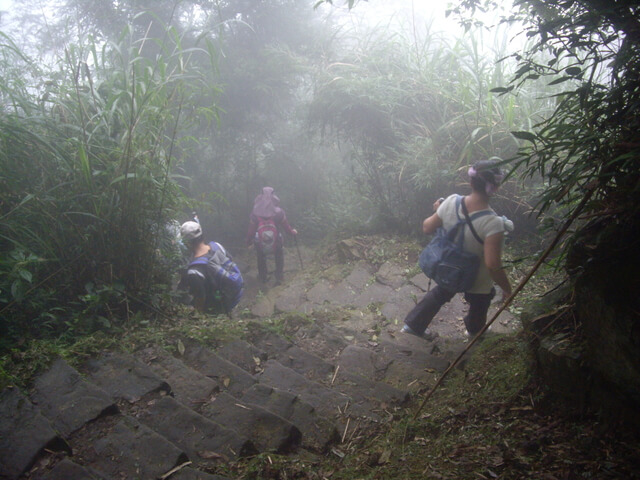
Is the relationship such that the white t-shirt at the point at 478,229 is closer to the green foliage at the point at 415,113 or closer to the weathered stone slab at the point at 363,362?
the weathered stone slab at the point at 363,362

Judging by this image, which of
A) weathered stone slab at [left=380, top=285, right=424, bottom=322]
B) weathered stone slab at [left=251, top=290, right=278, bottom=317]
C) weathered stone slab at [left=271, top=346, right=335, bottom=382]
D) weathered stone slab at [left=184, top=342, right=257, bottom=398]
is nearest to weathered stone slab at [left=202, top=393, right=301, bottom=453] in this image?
weathered stone slab at [left=184, top=342, right=257, bottom=398]

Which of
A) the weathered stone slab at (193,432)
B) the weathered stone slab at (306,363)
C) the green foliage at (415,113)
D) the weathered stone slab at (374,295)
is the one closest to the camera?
the weathered stone slab at (193,432)

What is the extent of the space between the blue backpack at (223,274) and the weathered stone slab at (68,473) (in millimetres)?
2573

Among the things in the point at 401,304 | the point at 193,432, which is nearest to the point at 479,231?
the point at 193,432

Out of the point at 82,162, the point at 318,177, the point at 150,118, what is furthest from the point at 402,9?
the point at 82,162

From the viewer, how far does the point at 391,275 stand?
21.7 feet

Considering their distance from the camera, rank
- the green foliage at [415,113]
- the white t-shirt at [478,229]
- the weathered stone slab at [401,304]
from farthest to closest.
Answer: the green foliage at [415,113], the weathered stone slab at [401,304], the white t-shirt at [478,229]

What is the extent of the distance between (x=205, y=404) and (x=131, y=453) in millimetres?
553

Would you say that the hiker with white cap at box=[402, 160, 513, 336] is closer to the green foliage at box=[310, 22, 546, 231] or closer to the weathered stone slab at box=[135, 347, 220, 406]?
the weathered stone slab at box=[135, 347, 220, 406]

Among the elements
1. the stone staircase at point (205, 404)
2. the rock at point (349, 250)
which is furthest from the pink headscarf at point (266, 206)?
the stone staircase at point (205, 404)

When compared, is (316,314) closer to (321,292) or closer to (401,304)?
(401,304)

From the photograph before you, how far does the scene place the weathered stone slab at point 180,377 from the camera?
261cm

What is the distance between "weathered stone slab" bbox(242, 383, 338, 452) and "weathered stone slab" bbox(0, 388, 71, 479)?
3.20 feet

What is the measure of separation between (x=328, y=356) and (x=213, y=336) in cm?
92
